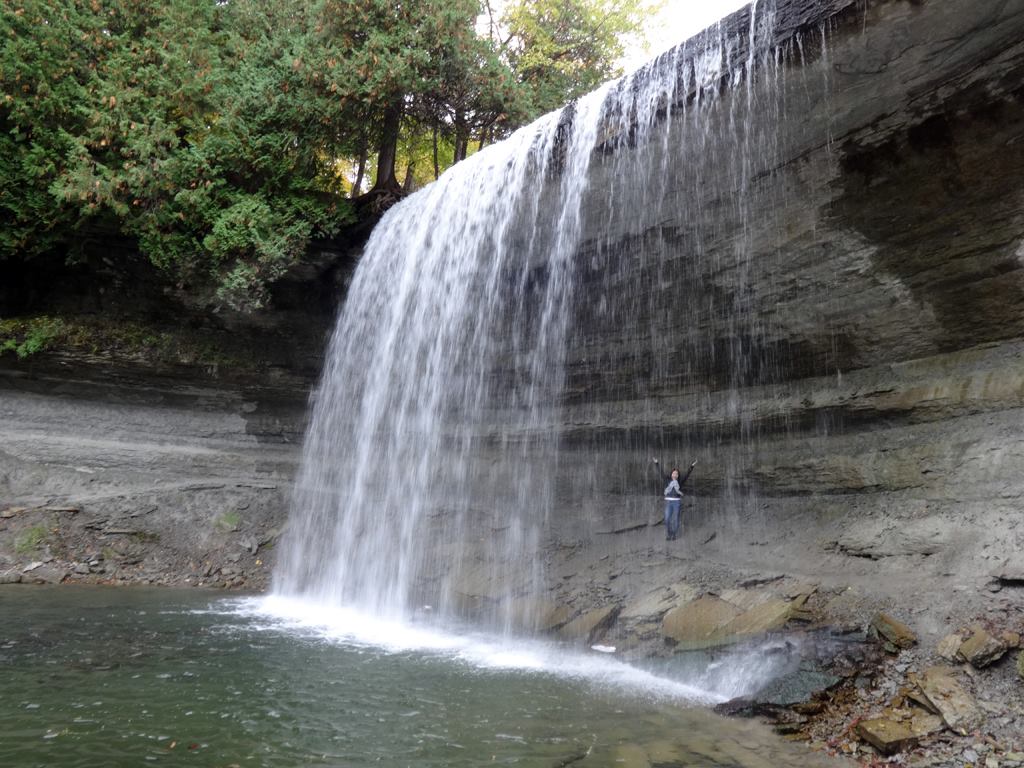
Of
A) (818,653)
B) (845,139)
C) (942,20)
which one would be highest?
(942,20)

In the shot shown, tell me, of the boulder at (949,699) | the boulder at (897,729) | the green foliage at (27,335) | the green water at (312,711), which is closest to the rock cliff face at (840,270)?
the boulder at (949,699)

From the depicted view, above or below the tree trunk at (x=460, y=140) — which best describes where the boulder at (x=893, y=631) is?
below

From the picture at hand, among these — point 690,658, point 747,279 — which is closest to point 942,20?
point 747,279

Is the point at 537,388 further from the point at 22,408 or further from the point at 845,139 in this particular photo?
the point at 22,408

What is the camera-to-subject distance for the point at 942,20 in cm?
709

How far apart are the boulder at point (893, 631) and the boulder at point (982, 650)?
1.60 feet

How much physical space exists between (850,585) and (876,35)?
6.00m

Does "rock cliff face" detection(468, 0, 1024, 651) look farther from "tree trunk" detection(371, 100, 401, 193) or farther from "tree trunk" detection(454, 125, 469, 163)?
"tree trunk" detection(454, 125, 469, 163)

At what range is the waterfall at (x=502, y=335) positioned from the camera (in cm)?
1001

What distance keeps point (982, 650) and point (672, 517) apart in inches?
186

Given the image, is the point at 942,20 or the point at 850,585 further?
the point at 850,585

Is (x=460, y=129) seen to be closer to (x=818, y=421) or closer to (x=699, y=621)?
(x=818, y=421)

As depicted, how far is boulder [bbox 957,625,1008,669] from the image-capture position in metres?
5.73

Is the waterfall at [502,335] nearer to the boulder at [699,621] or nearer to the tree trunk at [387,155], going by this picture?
the tree trunk at [387,155]
